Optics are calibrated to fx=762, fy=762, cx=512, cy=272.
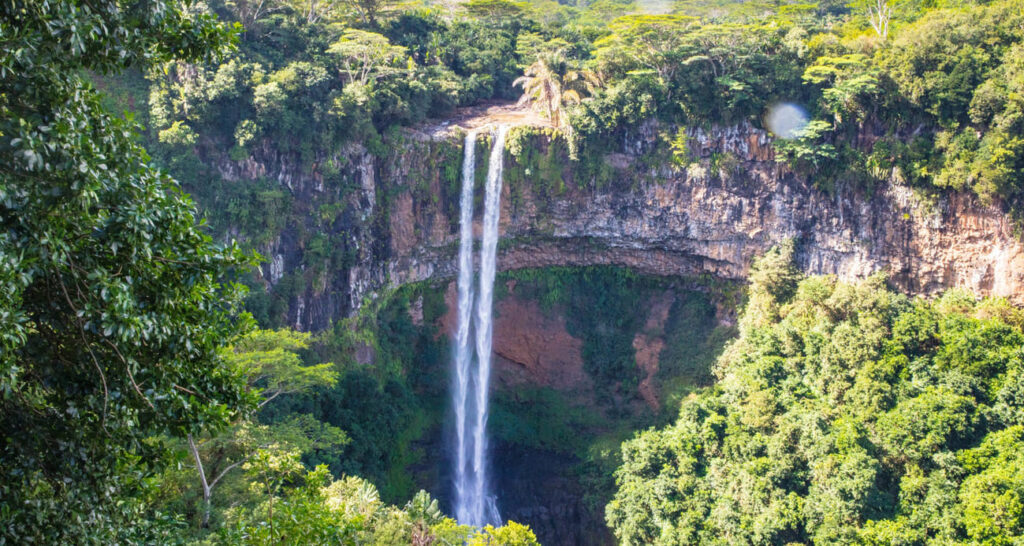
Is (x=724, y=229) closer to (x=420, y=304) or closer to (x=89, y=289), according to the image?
(x=420, y=304)

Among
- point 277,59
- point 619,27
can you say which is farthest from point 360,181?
point 619,27

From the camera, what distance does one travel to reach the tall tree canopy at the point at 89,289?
4406mm

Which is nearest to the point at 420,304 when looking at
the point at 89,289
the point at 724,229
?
the point at 724,229

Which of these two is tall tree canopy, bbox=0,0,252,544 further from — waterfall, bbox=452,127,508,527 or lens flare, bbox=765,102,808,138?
lens flare, bbox=765,102,808,138

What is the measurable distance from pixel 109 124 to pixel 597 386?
69.3 ft

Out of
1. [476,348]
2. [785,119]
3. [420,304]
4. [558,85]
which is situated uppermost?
[558,85]

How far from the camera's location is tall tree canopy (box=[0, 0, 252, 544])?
14.5 ft

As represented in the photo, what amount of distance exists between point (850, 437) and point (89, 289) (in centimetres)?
1569

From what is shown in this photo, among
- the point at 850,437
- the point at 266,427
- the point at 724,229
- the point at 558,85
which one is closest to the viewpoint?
the point at 266,427

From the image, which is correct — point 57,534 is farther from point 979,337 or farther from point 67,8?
point 979,337

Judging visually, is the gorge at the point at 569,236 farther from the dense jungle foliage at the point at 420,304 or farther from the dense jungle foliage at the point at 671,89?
the dense jungle foliage at the point at 671,89

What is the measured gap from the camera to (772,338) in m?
20.2

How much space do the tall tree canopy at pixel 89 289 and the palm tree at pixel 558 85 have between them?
59.7ft

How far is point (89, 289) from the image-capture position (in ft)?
15.5
